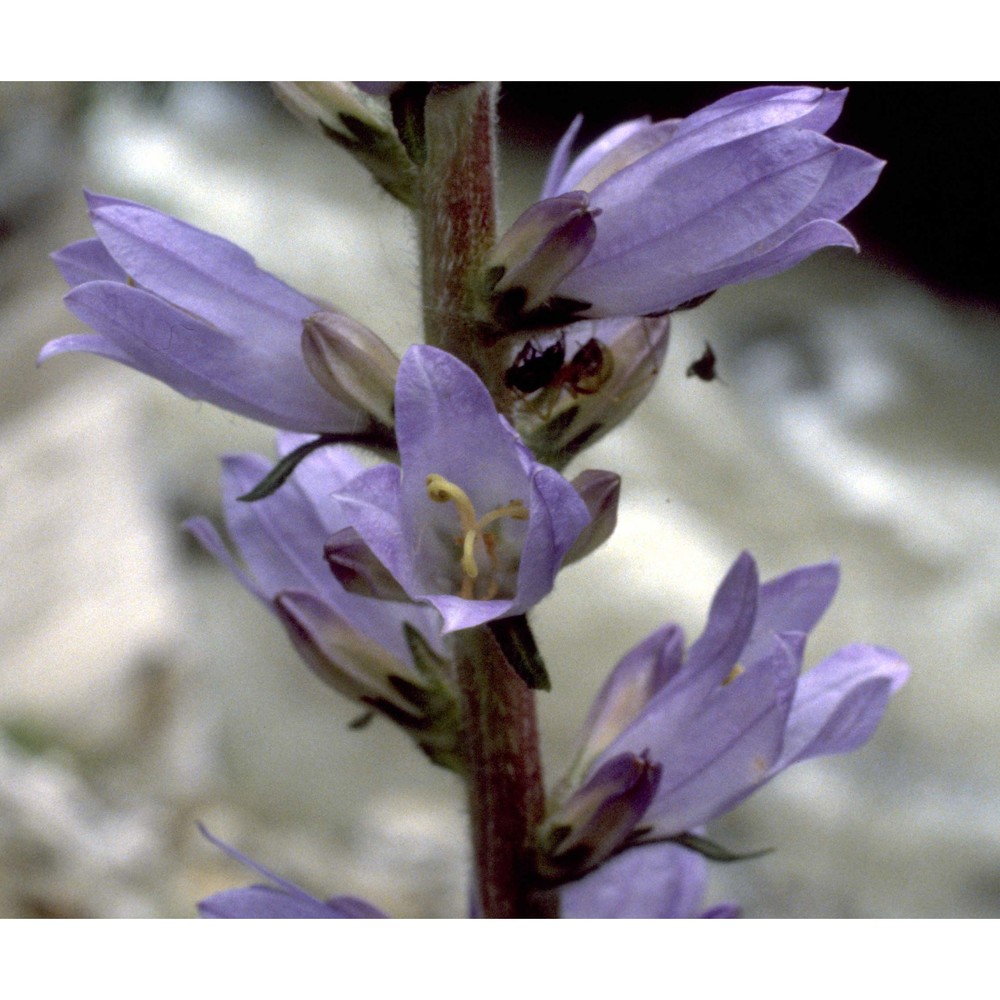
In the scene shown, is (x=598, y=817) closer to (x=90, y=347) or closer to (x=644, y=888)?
(x=644, y=888)

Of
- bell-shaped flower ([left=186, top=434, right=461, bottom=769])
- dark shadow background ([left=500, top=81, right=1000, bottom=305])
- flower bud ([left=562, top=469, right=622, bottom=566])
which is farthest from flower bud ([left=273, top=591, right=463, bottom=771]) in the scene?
dark shadow background ([left=500, top=81, right=1000, bottom=305])

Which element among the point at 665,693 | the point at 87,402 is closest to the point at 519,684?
the point at 665,693

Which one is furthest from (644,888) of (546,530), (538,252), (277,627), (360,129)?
(277,627)

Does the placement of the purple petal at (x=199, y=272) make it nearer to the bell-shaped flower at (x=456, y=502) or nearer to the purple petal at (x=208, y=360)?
the purple petal at (x=208, y=360)

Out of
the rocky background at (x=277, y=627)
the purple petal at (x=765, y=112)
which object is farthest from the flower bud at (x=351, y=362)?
the rocky background at (x=277, y=627)

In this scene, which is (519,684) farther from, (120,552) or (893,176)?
(120,552)

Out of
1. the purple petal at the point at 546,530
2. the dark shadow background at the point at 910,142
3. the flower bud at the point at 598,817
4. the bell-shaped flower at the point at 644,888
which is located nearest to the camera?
the purple petal at the point at 546,530
